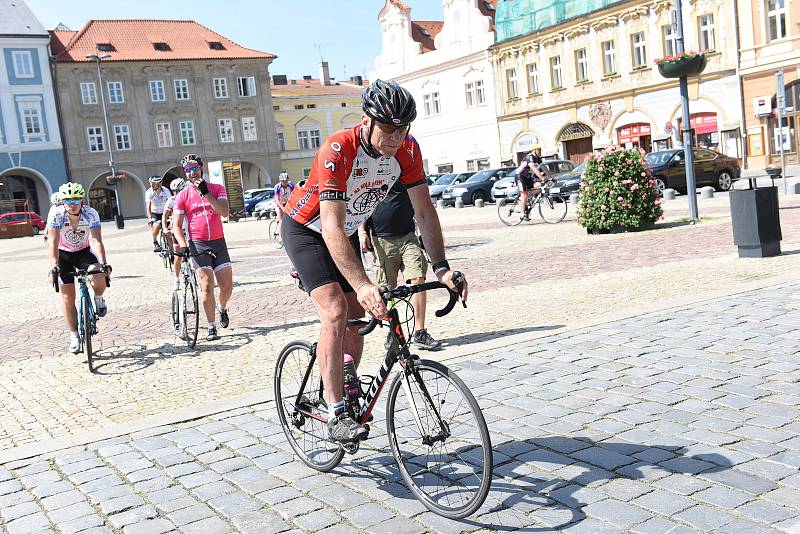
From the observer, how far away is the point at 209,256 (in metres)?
9.44

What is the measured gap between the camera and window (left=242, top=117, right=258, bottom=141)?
219ft

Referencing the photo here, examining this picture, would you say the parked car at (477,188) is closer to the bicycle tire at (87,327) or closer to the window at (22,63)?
the bicycle tire at (87,327)

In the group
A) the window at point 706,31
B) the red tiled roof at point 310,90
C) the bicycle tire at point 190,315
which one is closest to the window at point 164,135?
the red tiled roof at point 310,90

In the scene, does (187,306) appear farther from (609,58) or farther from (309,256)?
(609,58)

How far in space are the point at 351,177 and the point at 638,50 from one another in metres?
40.7

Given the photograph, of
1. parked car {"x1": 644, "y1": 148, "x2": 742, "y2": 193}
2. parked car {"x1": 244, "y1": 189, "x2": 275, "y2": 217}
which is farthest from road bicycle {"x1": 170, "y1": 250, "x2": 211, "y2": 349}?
parked car {"x1": 244, "y1": 189, "x2": 275, "y2": 217}

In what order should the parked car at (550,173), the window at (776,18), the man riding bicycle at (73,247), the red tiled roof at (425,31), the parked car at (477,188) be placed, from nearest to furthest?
the man riding bicycle at (73,247)
the parked car at (550,173)
the parked car at (477,188)
the window at (776,18)
the red tiled roof at (425,31)

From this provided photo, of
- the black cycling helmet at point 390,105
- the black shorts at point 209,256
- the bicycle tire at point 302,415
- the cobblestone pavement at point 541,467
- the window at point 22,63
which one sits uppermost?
the window at point 22,63

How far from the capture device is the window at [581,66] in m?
45.0

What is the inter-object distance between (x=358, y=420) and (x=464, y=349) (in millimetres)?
3019

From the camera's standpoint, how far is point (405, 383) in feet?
12.8

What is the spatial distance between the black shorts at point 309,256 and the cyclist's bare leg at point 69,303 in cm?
496

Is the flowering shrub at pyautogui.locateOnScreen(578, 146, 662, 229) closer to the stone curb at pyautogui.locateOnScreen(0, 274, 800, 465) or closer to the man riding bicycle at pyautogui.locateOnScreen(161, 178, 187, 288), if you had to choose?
the stone curb at pyautogui.locateOnScreen(0, 274, 800, 465)

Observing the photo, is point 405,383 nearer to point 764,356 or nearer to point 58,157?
point 764,356
